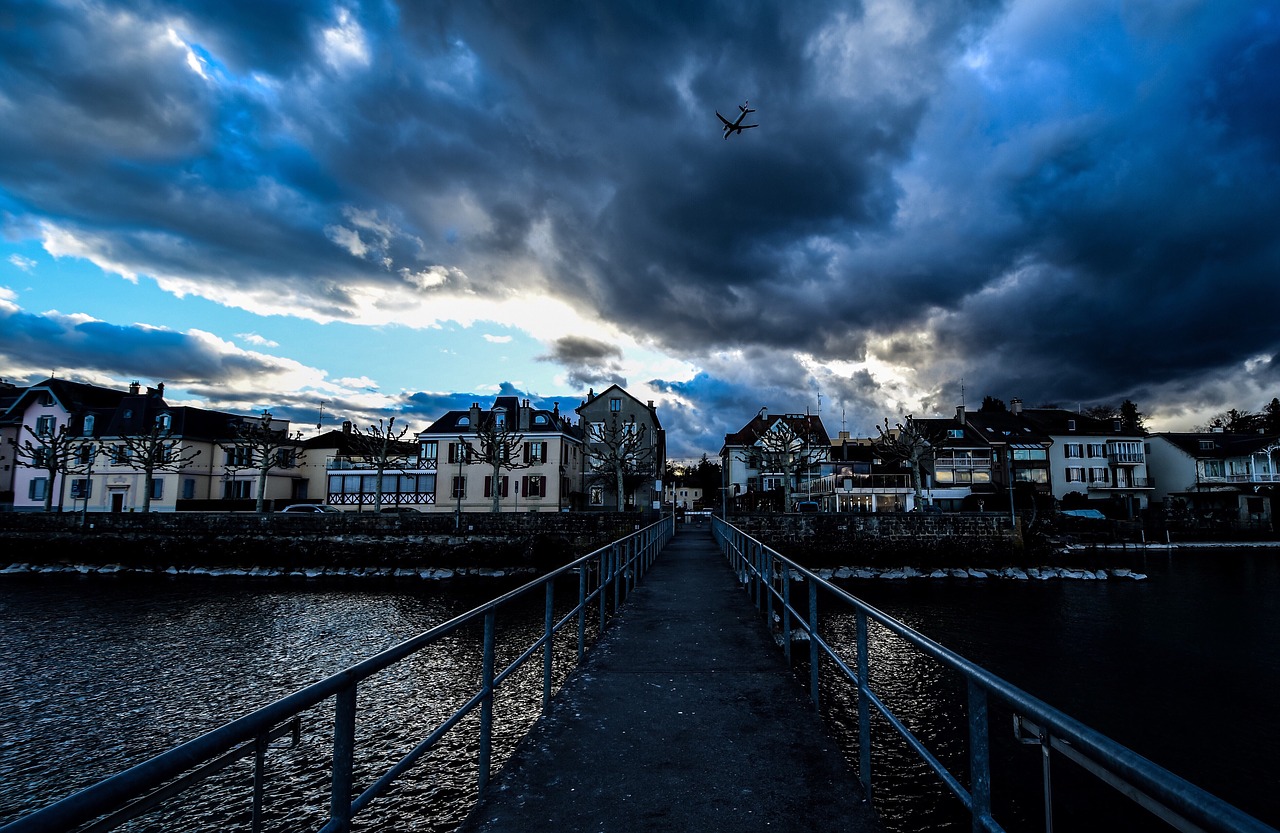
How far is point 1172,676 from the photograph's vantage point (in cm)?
1587

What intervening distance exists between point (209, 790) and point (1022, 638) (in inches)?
803

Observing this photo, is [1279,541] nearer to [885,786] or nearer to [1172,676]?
[1172,676]

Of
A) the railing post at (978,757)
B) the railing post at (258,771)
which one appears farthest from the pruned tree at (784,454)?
the railing post at (258,771)

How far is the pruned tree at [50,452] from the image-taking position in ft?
140

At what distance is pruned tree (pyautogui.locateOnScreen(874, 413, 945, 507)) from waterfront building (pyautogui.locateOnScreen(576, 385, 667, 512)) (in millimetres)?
17353

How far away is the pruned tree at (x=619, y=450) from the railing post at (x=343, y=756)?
133 feet

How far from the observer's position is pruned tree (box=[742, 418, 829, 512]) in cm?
3919

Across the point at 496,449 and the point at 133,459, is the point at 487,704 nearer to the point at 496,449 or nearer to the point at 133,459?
the point at 496,449

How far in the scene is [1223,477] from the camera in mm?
56438

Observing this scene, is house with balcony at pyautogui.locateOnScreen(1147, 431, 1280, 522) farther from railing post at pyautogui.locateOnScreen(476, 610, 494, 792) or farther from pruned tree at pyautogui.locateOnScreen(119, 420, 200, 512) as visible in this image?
pruned tree at pyautogui.locateOnScreen(119, 420, 200, 512)

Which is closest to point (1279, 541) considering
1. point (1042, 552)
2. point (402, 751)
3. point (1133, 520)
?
point (1133, 520)

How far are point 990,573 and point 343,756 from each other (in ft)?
118

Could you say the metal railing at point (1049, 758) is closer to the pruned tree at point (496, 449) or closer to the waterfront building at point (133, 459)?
the pruned tree at point (496, 449)

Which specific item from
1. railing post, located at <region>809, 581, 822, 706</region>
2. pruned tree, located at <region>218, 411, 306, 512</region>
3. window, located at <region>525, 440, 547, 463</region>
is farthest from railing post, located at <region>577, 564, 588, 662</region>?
pruned tree, located at <region>218, 411, 306, 512</region>
